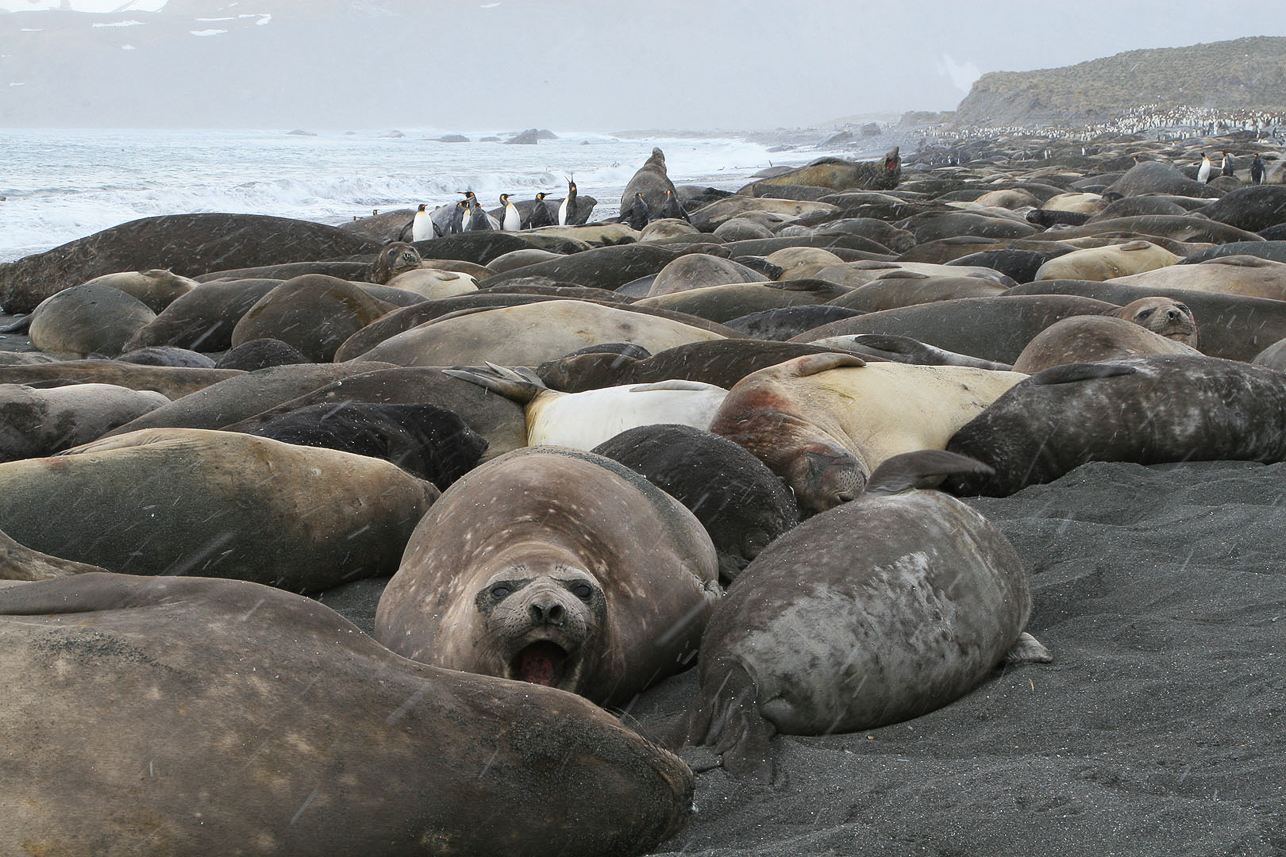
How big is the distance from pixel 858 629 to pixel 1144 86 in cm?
9747

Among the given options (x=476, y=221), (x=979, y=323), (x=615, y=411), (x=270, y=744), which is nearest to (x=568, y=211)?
(x=476, y=221)

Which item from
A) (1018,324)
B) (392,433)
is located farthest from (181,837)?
(1018,324)

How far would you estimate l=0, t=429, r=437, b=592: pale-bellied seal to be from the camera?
3838 millimetres

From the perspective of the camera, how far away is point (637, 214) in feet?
63.6

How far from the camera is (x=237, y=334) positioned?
28.0 ft

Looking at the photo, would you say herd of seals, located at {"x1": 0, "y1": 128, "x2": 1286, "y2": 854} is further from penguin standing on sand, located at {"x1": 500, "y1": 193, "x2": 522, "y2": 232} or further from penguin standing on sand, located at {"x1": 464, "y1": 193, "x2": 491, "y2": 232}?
penguin standing on sand, located at {"x1": 500, "y1": 193, "x2": 522, "y2": 232}

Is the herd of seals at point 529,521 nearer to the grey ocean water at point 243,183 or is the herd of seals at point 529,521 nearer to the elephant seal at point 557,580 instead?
the elephant seal at point 557,580

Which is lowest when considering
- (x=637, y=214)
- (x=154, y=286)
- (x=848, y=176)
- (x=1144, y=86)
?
(x=637, y=214)

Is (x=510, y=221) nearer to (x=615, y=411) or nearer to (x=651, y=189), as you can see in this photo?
(x=651, y=189)

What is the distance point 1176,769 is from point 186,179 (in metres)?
40.3

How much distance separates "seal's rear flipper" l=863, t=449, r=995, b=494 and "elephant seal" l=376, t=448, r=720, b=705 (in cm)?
58

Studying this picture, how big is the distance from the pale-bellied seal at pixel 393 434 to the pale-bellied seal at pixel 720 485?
3.74ft

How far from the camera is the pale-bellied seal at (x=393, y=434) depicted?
4.91 m

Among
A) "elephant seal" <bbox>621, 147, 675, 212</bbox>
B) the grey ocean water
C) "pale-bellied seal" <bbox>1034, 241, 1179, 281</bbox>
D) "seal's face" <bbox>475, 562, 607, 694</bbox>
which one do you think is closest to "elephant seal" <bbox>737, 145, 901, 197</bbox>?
"elephant seal" <bbox>621, 147, 675, 212</bbox>
